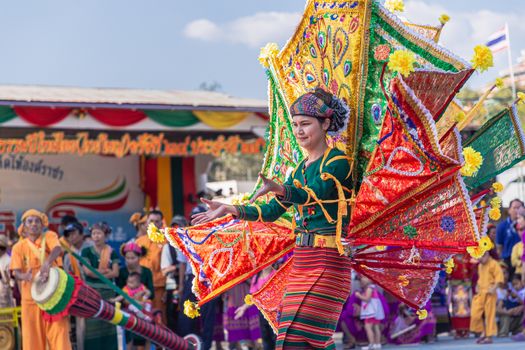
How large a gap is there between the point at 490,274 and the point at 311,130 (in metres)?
8.58

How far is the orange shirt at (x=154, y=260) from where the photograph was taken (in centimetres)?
1232

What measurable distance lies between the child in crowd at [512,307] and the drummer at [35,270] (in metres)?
6.72

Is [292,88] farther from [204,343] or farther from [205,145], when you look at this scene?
[205,145]

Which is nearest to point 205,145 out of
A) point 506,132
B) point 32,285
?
point 32,285

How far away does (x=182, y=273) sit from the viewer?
11.8 metres

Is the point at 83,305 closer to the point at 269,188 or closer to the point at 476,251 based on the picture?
the point at 269,188

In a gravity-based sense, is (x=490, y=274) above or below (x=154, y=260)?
below

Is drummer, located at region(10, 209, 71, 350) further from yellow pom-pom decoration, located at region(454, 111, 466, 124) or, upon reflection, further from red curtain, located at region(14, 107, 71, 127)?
yellow pom-pom decoration, located at region(454, 111, 466, 124)

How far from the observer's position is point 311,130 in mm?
6121

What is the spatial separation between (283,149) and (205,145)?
345 inches

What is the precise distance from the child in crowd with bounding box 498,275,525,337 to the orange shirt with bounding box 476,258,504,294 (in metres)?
0.38

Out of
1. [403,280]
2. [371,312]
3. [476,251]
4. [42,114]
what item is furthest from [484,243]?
[42,114]

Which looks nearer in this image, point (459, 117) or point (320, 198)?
point (320, 198)

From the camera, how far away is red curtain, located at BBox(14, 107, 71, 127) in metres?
14.7
